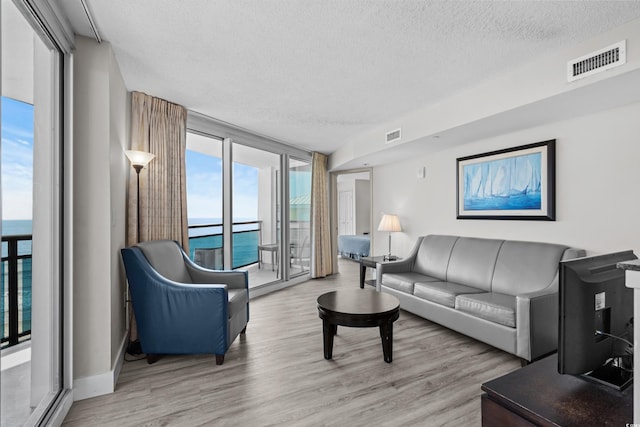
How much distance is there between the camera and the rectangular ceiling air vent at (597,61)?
208cm

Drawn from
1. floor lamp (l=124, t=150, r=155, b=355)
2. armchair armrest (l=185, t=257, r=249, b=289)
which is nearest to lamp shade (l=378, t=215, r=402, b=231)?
armchair armrest (l=185, t=257, r=249, b=289)

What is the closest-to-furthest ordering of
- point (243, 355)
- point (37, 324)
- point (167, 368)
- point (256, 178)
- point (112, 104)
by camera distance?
point (37, 324) < point (112, 104) < point (167, 368) < point (243, 355) < point (256, 178)

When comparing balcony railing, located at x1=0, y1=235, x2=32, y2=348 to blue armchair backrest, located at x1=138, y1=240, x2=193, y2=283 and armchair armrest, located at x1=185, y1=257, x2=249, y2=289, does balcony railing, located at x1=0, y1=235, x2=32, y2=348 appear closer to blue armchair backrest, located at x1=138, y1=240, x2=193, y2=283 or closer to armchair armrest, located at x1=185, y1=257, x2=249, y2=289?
blue armchair backrest, located at x1=138, y1=240, x2=193, y2=283

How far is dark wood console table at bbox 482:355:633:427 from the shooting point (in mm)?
937

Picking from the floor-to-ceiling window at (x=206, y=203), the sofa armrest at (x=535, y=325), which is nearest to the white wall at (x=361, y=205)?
the floor-to-ceiling window at (x=206, y=203)

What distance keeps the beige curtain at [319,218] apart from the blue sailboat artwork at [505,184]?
2.73 metres

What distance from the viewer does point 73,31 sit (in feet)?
7.06

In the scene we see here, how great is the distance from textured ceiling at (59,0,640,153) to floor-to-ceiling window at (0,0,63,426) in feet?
1.53

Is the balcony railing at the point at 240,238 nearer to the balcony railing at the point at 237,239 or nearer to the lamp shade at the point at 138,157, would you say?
the balcony railing at the point at 237,239

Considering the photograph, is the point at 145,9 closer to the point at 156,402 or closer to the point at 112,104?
the point at 112,104

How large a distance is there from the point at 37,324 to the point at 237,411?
4.14 ft

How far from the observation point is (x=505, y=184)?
12.0 ft

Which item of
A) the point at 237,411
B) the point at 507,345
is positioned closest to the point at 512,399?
the point at 237,411

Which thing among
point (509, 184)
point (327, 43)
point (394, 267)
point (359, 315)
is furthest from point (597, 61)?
point (394, 267)
